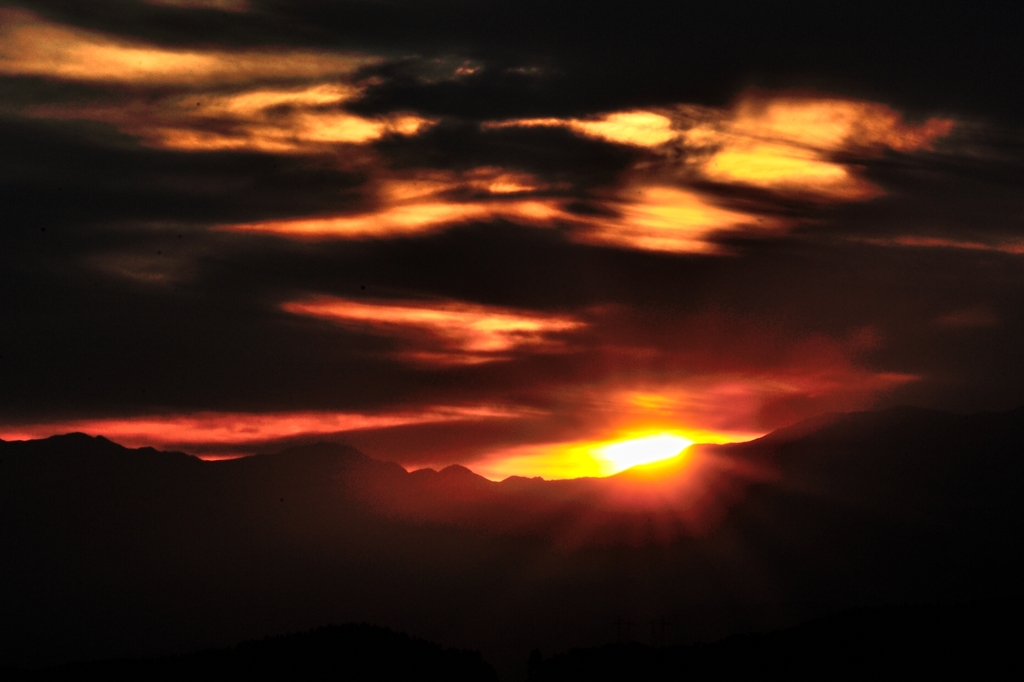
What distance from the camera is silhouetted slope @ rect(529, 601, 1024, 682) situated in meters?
73.1

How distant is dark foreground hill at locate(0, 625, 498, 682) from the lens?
313 feet

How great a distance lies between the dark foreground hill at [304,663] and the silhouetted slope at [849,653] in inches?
669

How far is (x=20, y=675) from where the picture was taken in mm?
95250

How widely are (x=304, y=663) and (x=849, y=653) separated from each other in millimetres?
50229

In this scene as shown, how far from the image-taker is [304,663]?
319 ft

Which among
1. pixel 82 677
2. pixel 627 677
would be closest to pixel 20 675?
pixel 82 677

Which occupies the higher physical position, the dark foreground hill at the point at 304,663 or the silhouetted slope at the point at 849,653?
the silhouetted slope at the point at 849,653

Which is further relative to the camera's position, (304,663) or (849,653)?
(304,663)

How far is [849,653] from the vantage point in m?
78.2

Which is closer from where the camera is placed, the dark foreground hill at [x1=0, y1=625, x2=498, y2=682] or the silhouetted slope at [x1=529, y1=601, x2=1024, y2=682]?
the silhouetted slope at [x1=529, y1=601, x2=1024, y2=682]

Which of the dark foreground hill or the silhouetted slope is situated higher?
the silhouetted slope

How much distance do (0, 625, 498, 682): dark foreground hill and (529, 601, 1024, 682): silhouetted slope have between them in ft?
55.7

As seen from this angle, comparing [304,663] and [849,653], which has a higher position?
[849,653]

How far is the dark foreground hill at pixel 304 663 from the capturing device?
95.2m
